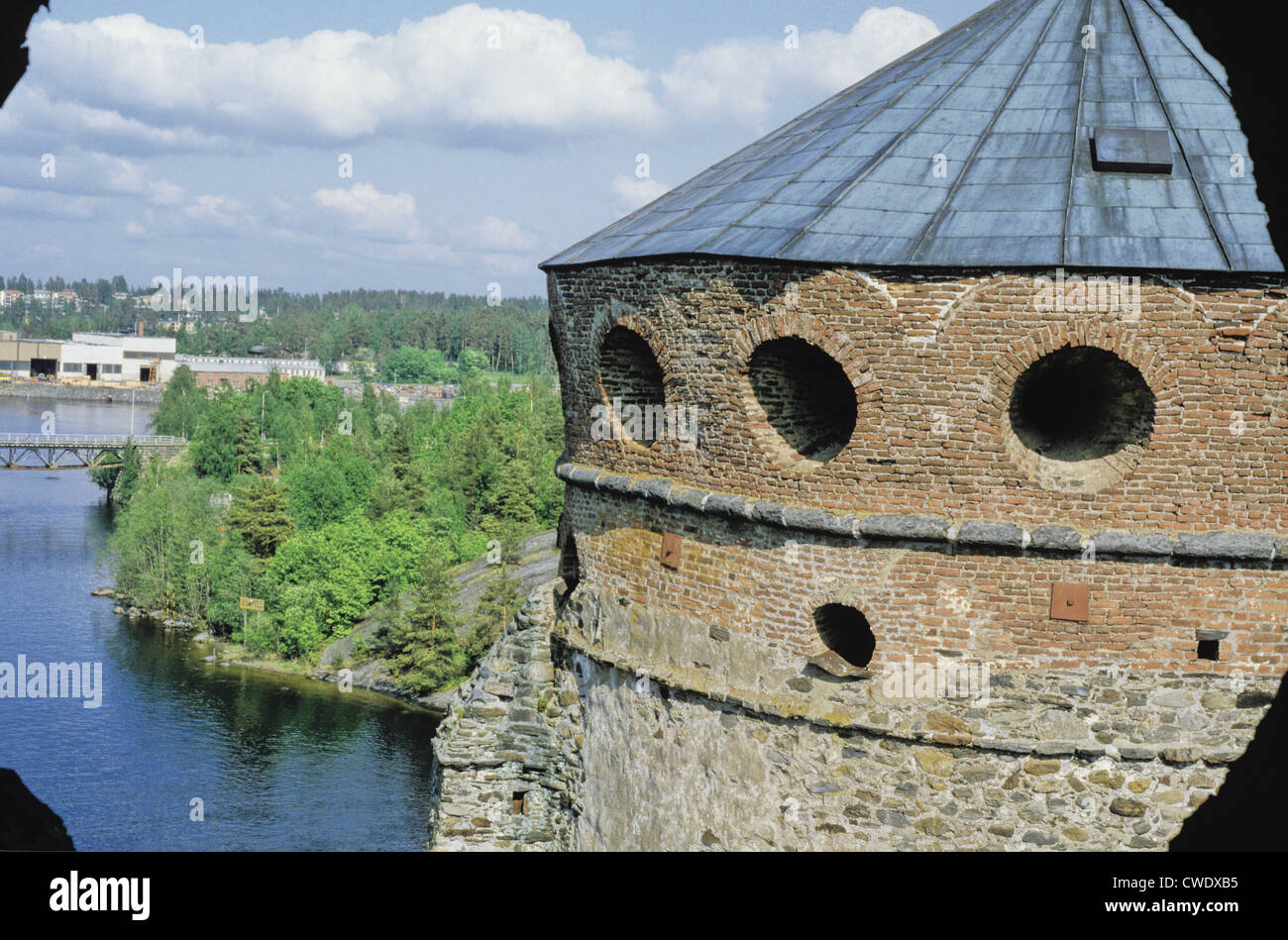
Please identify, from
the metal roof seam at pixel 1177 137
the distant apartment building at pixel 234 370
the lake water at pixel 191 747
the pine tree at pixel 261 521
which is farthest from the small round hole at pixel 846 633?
the distant apartment building at pixel 234 370

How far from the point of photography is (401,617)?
46812 mm

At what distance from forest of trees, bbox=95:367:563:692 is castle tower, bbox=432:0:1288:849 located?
3390cm

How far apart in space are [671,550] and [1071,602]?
3565 mm

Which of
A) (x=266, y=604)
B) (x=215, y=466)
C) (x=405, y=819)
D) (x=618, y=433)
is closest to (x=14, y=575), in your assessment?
(x=266, y=604)

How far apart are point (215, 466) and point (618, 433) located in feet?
211

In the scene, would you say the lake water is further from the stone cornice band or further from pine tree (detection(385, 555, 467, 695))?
the stone cornice band

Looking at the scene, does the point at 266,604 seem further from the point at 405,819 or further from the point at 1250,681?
the point at 1250,681

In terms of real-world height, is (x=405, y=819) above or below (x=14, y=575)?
below

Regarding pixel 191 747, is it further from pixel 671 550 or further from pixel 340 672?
pixel 671 550

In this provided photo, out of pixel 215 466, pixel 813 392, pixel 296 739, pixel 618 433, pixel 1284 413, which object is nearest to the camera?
pixel 1284 413

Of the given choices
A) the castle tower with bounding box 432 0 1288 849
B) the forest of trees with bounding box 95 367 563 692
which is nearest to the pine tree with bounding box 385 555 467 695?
the forest of trees with bounding box 95 367 563 692

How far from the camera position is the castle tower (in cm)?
1012

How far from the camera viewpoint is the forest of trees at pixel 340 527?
4712cm

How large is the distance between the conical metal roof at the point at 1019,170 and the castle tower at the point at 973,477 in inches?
1.4
